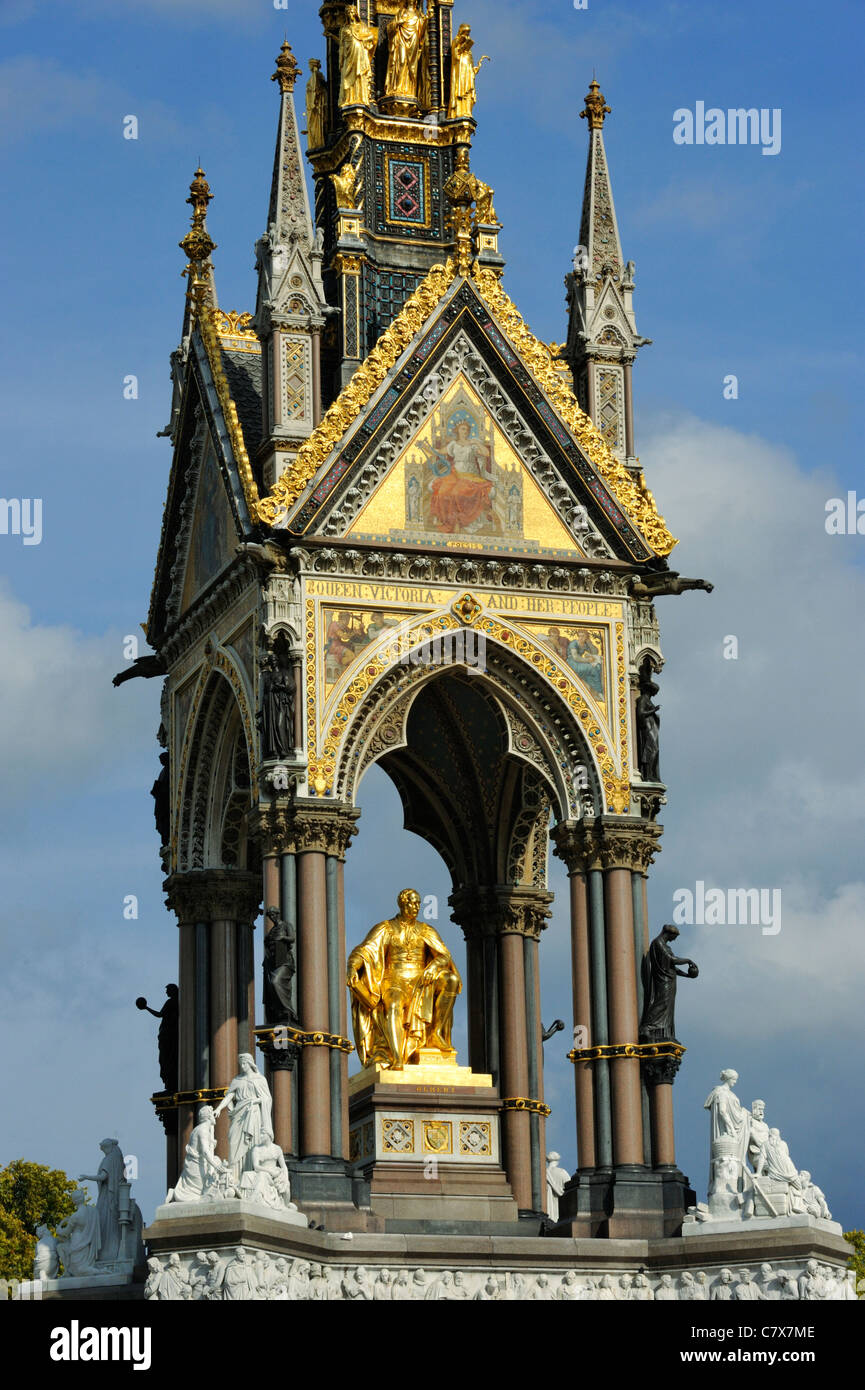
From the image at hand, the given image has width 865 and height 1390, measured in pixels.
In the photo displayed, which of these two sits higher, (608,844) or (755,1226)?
(608,844)

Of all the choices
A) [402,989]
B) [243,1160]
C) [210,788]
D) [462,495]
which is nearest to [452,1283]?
[243,1160]

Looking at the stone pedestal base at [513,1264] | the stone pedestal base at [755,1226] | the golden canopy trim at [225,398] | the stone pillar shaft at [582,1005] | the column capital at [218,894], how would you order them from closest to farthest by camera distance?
the stone pedestal base at [513,1264]
the stone pedestal base at [755,1226]
the stone pillar shaft at [582,1005]
the golden canopy trim at [225,398]
the column capital at [218,894]

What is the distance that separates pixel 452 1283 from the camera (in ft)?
127

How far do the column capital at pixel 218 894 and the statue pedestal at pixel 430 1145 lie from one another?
3.33 meters

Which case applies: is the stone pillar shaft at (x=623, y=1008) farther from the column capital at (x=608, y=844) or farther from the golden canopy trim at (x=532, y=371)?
the golden canopy trim at (x=532, y=371)

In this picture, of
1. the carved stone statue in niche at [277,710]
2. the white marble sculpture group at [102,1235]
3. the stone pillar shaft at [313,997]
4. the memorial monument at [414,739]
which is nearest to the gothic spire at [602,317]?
the memorial monument at [414,739]

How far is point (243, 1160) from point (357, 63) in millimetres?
15030

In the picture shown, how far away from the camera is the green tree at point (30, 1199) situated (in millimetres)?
62250

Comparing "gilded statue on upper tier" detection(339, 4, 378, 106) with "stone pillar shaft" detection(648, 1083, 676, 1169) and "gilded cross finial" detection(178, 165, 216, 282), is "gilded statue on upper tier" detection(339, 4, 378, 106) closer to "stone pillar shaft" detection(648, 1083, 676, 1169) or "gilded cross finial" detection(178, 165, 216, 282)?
"gilded cross finial" detection(178, 165, 216, 282)

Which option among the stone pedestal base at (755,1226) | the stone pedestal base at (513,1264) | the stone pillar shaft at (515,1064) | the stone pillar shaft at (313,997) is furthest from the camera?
the stone pillar shaft at (515,1064)

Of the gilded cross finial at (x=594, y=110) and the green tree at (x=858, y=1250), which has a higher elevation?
the gilded cross finial at (x=594, y=110)

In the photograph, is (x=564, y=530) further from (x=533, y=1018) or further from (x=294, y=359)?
(x=533, y=1018)

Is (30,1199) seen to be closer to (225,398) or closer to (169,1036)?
(169,1036)

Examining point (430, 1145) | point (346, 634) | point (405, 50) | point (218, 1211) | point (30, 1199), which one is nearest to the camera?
point (218, 1211)
